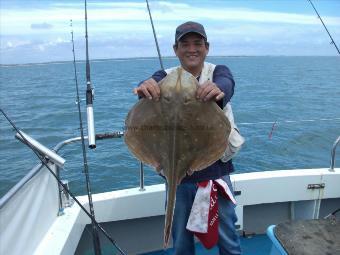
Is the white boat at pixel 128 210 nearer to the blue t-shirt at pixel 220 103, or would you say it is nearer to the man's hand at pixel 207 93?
the blue t-shirt at pixel 220 103

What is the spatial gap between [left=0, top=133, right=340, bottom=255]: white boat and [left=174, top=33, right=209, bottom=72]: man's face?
106 centimetres

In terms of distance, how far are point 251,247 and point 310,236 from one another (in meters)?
1.64

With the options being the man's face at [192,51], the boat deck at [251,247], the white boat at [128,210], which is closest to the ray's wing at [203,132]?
the man's face at [192,51]

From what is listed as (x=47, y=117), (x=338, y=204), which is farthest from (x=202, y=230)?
(x=47, y=117)

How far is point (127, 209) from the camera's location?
4668 mm

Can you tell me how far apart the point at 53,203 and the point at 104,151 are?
33.6 feet

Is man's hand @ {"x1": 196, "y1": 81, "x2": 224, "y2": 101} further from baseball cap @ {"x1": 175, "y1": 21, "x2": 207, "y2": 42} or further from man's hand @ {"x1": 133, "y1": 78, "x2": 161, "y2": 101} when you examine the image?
baseball cap @ {"x1": 175, "y1": 21, "x2": 207, "y2": 42}

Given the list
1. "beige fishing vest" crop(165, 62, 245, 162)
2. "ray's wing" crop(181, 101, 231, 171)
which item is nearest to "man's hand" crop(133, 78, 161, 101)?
"ray's wing" crop(181, 101, 231, 171)

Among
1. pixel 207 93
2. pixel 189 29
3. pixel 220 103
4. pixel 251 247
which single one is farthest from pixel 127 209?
pixel 207 93

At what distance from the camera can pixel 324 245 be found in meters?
3.75

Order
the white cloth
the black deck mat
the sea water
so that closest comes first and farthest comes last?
the white cloth
the black deck mat
the sea water

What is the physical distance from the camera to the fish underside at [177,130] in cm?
241

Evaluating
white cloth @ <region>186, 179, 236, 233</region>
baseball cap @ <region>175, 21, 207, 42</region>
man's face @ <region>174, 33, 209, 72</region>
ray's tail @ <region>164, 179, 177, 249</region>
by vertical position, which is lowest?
white cloth @ <region>186, 179, 236, 233</region>

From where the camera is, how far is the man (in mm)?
3119
